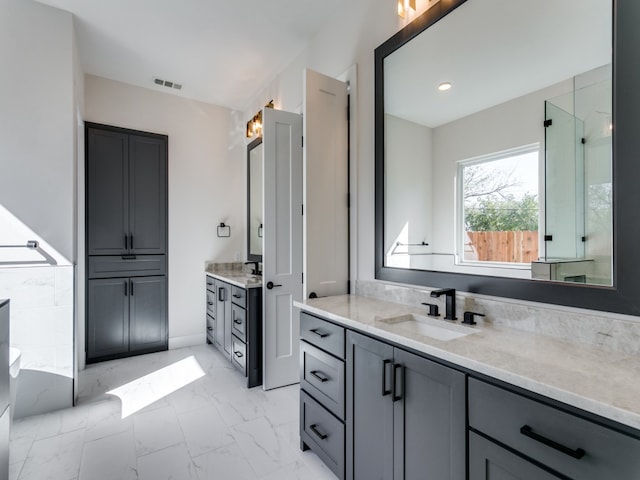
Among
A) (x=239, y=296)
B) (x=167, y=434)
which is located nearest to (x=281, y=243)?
(x=239, y=296)

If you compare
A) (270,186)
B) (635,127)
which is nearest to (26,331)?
(270,186)

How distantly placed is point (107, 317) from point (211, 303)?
104cm

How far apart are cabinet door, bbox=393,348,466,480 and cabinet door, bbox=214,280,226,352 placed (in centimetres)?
241

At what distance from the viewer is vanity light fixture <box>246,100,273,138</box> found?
3.55m

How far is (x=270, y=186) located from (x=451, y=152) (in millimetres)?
1440

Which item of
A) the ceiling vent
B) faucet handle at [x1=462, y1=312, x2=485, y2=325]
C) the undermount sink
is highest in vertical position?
the ceiling vent

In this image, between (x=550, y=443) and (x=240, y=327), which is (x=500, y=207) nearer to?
(x=550, y=443)

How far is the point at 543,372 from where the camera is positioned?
91 cm

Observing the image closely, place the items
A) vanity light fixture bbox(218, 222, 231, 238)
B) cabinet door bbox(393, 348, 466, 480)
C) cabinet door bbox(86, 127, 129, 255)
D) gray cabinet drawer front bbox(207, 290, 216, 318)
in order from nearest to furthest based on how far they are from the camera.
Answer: cabinet door bbox(393, 348, 466, 480)
cabinet door bbox(86, 127, 129, 255)
gray cabinet drawer front bbox(207, 290, 216, 318)
vanity light fixture bbox(218, 222, 231, 238)

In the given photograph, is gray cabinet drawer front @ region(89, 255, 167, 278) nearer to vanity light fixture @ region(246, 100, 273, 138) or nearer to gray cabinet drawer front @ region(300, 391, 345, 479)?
vanity light fixture @ region(246, 100, 273, 138)

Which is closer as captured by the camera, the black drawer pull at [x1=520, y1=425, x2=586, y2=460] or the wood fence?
the black drawer pull at [x1=520, y1=425, x2=586, y2=460]

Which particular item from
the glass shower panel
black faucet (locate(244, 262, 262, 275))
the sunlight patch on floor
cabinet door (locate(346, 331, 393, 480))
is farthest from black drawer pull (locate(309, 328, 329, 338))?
black faucet (locate(244, 262, 262, 275))

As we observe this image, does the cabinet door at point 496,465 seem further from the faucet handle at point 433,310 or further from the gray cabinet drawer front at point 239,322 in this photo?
the gray cabinet drawer front at point 239,322

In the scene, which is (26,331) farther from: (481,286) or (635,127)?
(635,127)
